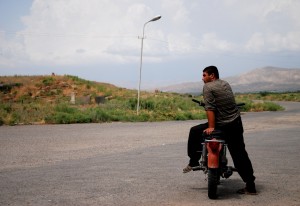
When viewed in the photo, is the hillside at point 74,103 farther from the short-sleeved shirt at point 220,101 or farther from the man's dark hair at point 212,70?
the short-sleeved shirt at point 220,101

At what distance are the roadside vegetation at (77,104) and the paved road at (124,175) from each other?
34.0 ft

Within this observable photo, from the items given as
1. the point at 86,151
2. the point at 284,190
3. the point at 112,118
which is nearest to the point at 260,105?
the point at 112,118

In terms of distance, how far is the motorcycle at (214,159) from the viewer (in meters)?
6.00

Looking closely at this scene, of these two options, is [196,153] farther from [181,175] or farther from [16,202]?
[16,202]

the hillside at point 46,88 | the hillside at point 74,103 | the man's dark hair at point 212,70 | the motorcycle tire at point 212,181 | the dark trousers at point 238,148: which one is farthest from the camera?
the hillside at point 46,88

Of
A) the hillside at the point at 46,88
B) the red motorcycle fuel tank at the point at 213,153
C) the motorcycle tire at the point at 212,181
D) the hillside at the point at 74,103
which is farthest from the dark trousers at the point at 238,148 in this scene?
the hillside at the point at 46,88

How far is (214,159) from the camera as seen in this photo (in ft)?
19.8

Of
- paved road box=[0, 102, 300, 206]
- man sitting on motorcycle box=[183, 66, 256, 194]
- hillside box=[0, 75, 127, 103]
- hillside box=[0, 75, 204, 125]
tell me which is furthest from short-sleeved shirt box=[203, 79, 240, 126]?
hillside box=[0, 75, 127, 103]

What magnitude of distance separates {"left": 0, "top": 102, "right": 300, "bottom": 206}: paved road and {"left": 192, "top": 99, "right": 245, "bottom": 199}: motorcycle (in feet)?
0.88

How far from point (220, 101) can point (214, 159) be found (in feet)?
3.08

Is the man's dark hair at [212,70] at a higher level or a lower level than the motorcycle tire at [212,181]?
higher

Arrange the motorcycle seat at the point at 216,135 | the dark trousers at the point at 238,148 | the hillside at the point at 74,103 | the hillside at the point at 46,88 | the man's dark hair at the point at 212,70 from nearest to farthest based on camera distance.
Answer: the motorcycle seat at the point at 216,135 < the dark trousers at the point at 238,148 < the man's dark hair at the point at 212,70 < the hillside at the point at 74,103 < the hillside at the point at 46,88

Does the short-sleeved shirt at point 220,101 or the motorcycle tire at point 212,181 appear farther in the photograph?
the short-sleeved shirt at point 220,101

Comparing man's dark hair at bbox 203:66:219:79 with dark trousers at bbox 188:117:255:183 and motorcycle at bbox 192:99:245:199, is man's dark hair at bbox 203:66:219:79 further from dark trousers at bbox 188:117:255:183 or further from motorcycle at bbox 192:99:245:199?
motorcycle at bbox 192:99:245:199
